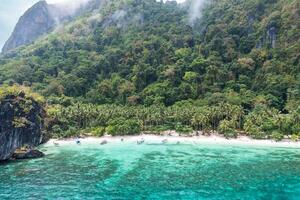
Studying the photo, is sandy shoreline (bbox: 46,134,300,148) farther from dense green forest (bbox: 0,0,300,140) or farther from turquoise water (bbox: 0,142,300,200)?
turquoise water (bbox: 0,142,300,200)

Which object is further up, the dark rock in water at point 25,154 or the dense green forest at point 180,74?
the dense green forest at point 180,74

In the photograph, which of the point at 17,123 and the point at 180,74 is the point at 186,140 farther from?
the point at 180,74

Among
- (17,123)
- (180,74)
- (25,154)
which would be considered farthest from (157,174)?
(180,74)

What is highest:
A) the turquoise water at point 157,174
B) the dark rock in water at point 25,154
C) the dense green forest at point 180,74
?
the dense green forest at point 180,74

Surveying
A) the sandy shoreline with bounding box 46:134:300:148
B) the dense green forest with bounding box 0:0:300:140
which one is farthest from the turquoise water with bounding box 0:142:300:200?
the dense green forest with bounding box 0:0:300:140

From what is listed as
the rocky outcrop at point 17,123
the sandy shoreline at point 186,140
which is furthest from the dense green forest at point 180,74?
the rocky outcrop at point 17,123

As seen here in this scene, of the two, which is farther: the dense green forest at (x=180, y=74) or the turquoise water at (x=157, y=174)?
the dense green forest at (x=180, y=74)

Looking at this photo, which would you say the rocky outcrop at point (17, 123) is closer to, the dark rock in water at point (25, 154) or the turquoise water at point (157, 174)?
the dark rock in water at point (25, 154)
